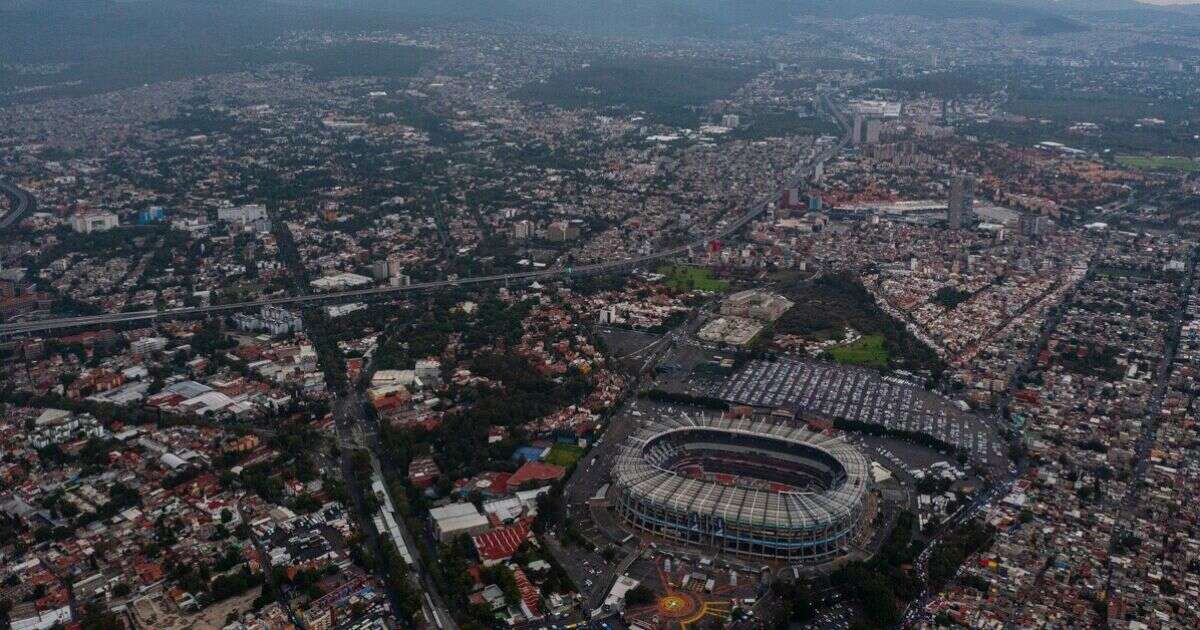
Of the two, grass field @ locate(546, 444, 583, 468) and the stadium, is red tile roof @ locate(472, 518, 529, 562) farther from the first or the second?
grass field @ locate(546, 444, 583, 468)

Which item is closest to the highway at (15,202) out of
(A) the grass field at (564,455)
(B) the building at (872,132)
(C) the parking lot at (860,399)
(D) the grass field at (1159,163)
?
(A) the grass field at (564,455)

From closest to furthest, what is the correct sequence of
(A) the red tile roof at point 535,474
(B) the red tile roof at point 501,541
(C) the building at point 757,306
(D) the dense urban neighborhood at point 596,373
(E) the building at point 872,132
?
(D) the dense urban neighborhood at point 596,373 < (B) the red tile roof at point 501,541 < (A) the red tile roof at point 535,474 < (C) the building at point 757,306 < (E) the building at point 872,132

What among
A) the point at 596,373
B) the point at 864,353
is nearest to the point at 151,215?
the point at 596,373

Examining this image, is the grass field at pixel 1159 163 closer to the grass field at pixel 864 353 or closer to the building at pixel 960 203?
the building at pixel 960 203

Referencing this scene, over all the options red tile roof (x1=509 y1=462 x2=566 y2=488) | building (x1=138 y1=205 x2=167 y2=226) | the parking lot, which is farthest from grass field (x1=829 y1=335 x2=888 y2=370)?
building (x1=138 y1=205 x2=167 y2=226)

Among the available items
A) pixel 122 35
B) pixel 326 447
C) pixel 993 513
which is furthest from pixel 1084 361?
pixel 122 35

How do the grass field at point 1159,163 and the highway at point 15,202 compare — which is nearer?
the highway at point 15,202
